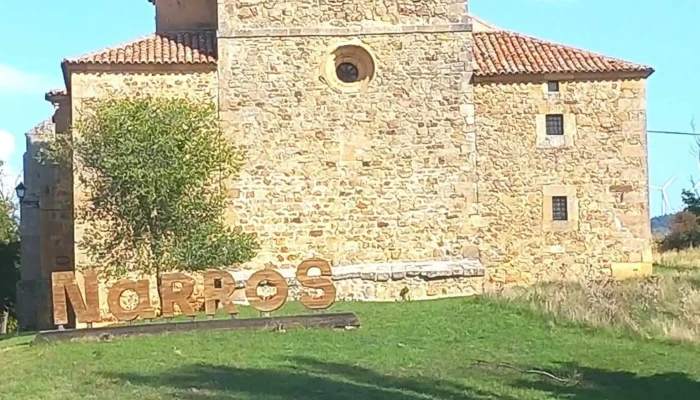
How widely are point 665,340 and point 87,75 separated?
1526 centimetres

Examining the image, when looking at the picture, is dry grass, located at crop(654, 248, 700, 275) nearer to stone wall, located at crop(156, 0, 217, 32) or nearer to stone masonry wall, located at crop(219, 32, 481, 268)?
stone masonry wall, located at crop(219, 32, 481, 268)

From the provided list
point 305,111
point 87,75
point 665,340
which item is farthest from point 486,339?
point 87,75

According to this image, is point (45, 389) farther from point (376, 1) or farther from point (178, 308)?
point (376, 1)

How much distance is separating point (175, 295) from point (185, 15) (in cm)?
1241

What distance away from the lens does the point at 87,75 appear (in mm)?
25641

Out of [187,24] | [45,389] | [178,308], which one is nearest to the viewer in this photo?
[45,389]

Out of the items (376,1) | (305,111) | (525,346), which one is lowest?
(525,346)

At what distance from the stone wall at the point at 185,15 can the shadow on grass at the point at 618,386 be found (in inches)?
671

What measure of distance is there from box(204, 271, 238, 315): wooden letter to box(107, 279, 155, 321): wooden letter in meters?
1.02

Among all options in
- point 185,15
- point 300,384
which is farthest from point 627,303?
point 185,15

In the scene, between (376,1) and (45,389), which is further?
(376,1)

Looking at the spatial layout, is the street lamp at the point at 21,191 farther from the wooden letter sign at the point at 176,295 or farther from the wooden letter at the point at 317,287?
the wooden letter at the point at 317,287

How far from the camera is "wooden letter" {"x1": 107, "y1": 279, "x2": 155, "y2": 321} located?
61.6 ft

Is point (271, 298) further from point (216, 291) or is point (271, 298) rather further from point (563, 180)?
point (563, 180)
